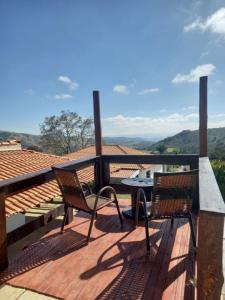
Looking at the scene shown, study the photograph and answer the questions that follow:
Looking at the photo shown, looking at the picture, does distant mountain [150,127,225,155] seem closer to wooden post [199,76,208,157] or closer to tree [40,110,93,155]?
tree [40,110,93,155]

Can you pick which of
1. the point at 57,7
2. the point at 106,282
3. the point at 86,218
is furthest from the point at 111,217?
the point at 57,7

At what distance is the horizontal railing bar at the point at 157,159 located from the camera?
4.15 meters

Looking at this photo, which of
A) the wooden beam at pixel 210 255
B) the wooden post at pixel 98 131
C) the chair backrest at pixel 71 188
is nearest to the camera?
the wooden beam at pixel 210 255

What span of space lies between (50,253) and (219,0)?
6.99 m

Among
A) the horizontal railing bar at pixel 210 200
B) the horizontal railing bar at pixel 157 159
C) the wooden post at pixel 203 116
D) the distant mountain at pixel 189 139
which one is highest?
the wooden post at pixel 203 116

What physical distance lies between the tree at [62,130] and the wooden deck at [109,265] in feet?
107

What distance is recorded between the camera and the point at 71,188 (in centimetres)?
298

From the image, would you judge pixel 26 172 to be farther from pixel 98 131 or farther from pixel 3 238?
pixel 3 238

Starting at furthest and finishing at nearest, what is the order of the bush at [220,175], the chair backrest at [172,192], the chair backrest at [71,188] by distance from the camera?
the bush at [220,175]
the chair backrest at [71,188]
the chair backrest at [172,192]

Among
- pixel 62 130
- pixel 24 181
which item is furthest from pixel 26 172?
pixel 62 130

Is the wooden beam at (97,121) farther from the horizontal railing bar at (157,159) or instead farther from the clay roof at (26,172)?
the clay roof at (26,172)

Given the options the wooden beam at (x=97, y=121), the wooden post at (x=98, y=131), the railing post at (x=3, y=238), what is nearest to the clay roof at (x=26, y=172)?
the wooden post at (x=98, y=131)

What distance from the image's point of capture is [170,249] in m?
2.73

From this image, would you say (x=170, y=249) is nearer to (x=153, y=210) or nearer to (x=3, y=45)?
(x=153, y=210)
